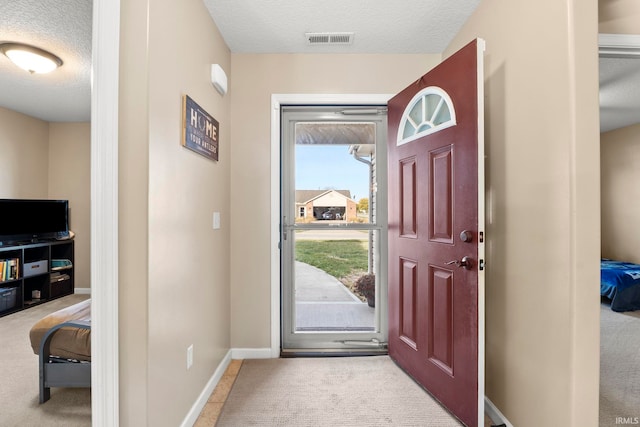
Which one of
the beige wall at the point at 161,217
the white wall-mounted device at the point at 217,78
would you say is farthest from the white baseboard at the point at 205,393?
the white wall-mounted device at the point at 217,78

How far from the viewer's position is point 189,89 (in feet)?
5.39

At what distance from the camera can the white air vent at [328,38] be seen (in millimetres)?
2158

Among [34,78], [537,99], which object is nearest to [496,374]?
[537,99]

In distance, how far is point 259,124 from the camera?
95.5 inches

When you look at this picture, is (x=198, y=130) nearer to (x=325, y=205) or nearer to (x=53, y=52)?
(x=325, y=205)

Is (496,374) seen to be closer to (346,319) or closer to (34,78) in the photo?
(346,319)

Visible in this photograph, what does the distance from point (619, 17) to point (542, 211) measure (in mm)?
1053

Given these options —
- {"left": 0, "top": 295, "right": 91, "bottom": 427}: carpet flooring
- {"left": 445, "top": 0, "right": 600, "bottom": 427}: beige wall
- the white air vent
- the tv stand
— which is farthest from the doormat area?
the tv stand

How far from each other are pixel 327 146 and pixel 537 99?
1576 mm

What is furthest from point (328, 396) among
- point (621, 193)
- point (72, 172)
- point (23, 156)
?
point (621, 193)

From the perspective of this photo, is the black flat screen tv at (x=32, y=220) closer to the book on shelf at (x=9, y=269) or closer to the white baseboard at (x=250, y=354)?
the book on shelf at (x=9, y=269)

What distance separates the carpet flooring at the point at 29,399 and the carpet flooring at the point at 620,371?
3111mm

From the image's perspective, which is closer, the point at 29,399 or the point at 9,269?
the point at 29,399

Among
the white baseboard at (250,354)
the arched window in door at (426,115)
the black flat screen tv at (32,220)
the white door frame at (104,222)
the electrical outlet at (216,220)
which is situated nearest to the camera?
the white door frame at (104,222)
